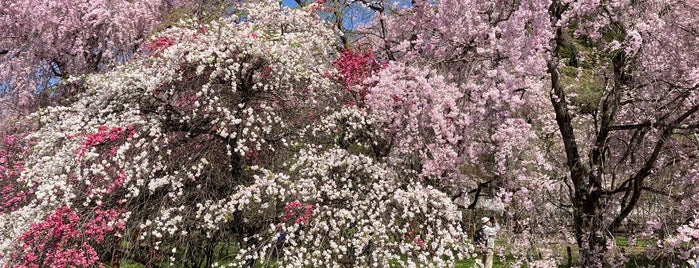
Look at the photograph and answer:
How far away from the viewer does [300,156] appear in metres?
6.09

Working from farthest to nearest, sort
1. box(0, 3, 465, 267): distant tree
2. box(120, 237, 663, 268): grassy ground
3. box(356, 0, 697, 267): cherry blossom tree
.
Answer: box(120, 237, 663, 268): grassy ground < box(356, 0, 697, 267): cherry blossom tree < box(0, 3, 465, 267): distant tree

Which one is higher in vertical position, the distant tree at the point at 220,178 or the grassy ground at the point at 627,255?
the distant tree at the point at 220,178

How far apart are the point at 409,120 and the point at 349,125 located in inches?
31.0

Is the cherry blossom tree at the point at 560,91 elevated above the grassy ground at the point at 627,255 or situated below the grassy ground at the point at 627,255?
above

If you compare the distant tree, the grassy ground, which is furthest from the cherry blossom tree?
the distant tree

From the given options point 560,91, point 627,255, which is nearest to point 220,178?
point 560,91

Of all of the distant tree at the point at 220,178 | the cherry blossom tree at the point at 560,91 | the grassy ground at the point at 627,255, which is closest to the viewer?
the distant tree at the point at 220,178

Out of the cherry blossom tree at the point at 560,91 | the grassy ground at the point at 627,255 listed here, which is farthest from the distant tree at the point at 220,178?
the cherry blossom tree at the point at 560,91

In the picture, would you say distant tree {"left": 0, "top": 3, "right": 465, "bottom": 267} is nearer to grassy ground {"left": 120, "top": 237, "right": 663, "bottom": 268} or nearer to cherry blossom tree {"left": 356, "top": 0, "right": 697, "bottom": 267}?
grassy ground {"left": 120, "top": 237, "right": 663, "bottom": 268}

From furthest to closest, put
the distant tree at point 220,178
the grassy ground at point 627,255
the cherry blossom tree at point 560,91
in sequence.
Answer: the grassy ground at point 627,255 < the cherry blossom tree at point 560,91 < the distant tree at point 220,178

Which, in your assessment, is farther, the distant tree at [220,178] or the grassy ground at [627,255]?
the grassy ground at [627,255]

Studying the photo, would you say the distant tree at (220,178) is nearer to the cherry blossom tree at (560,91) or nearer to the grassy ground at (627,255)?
the grassy ground at (627,255)

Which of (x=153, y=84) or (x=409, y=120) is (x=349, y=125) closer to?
(x=409, y=120)

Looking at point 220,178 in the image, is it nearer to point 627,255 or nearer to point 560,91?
point 560,91
